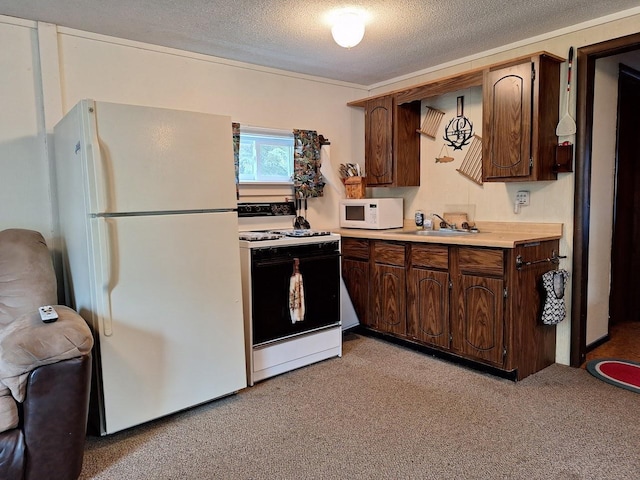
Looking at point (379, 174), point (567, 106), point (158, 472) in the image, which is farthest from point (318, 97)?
point (158, 472)

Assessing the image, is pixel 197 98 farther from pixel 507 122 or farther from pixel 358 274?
pixel 507 122

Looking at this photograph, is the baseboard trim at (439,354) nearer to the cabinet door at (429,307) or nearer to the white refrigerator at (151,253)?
the cabinet door at (429,307)

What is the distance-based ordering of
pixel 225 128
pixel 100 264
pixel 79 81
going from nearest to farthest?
pixel 100 264 < pixel 225 128 < pixel 79 81

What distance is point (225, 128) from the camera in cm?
248

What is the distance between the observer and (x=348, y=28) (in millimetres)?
2504

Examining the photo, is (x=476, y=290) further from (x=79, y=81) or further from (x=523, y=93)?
(x=79, y=81)

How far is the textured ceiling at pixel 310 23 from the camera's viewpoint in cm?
248

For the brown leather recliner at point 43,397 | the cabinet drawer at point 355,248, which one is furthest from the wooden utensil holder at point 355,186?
the brown leather recliner at point 43,397

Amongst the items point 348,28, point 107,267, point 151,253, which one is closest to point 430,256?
point 348,28

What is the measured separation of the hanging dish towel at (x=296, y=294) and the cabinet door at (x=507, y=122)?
4.98 feet

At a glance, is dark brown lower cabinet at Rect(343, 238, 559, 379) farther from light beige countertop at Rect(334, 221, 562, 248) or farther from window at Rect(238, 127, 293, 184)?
window at Rect(238, 127, 293, 184)

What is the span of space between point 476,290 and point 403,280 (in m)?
0.62

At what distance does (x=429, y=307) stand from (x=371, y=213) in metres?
1.02

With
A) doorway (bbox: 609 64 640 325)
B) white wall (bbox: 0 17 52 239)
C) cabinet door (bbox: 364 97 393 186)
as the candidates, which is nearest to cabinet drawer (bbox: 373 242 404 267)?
cabinet door (bbox: 364 97 393 186)
